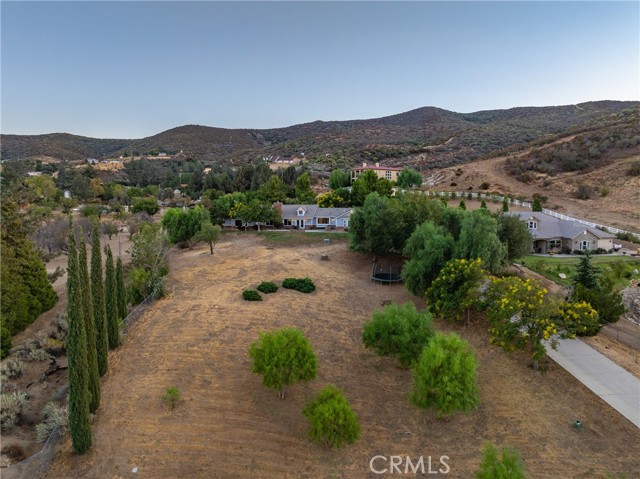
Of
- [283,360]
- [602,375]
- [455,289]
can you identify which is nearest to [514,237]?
[455,289]

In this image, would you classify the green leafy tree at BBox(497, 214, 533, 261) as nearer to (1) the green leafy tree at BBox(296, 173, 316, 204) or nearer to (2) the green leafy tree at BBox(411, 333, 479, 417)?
(2) the green leafy tree at BBox(411, 333, 479, 417)

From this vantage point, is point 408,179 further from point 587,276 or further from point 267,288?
point 587,276

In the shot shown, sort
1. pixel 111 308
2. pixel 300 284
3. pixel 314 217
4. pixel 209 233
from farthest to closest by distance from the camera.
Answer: pixel 314 217 → pixel 209 233 → pixel 300 284 → pixel 111 308

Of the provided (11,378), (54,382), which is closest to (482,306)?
(54,382)

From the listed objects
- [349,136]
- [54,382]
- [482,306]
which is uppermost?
[349,136]

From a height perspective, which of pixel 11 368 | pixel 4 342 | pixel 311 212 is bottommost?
pixel 11 368

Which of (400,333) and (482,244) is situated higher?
(482,244)

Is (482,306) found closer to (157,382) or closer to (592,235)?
(157,382)

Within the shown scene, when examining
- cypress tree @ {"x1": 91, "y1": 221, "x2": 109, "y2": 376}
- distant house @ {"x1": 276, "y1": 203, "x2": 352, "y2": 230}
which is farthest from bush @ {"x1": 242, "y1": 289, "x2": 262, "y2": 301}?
distant house @ {"x1": 276, "y1": 203, "x2": 352, "y2": 230}
